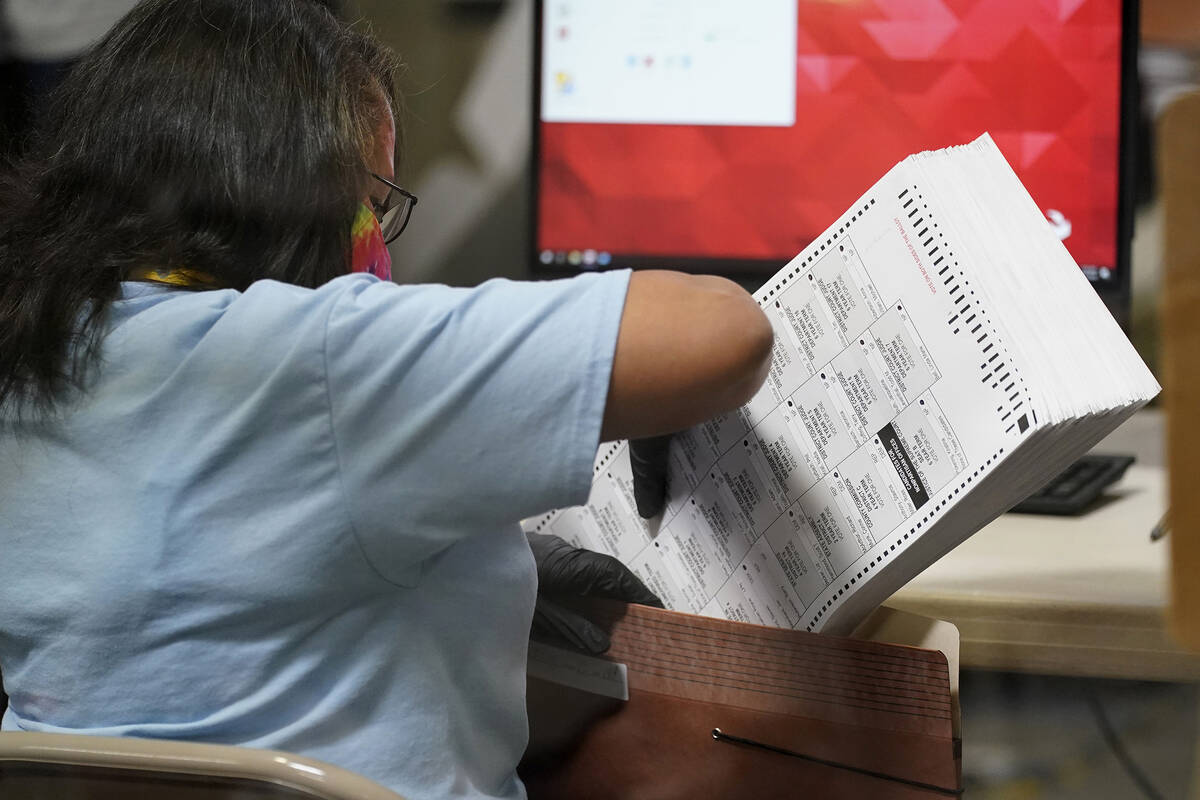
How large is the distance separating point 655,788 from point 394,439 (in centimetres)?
34

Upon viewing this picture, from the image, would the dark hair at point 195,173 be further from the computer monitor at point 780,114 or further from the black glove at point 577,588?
the computer monitor at point 780,114

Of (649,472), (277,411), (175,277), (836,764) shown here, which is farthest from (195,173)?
(836,764)

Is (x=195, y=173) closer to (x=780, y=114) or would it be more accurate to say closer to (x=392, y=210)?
(x=392, y=210)

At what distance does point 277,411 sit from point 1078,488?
757 millimetres

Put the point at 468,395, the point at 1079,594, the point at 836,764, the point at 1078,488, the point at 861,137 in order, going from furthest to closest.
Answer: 1. the point at 861,137
2. the point at 1078,488
3. the point at 1079,594
4. the point at 836,764
5. the point at 468,395

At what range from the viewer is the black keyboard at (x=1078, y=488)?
92 centimetres

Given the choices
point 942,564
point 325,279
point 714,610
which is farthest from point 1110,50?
point 325,279

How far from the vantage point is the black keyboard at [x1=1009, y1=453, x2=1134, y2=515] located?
36.2 inches

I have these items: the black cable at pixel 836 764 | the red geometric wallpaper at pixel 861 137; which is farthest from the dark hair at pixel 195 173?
the red geometric wallpaper at pixel 861 137

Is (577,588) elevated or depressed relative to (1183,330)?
depressed

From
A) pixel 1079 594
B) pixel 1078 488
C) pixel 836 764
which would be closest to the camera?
pixel 836 764

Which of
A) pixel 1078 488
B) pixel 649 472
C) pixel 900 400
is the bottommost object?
pixel 1078 488

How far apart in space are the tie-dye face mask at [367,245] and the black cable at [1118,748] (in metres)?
0.54

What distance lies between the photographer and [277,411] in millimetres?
515
